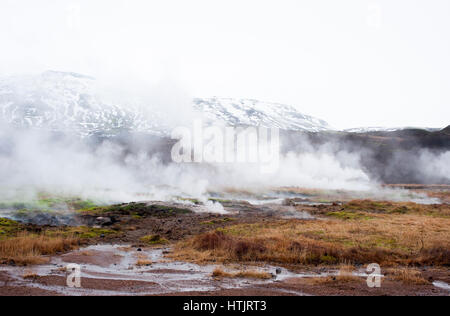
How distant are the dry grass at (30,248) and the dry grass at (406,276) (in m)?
15.3

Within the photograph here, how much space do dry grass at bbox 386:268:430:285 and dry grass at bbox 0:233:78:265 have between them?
15.3 meters

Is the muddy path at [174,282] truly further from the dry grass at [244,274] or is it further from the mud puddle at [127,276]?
the dry grass at [244,274]

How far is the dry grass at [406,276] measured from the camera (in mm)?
13375

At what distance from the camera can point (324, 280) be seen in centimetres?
1341

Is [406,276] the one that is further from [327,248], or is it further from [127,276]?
[127,276]

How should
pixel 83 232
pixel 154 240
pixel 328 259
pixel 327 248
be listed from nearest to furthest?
pixel 328 259, pixel 327 248, pixel 154 240, pixel 83 232

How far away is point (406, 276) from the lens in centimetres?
1389

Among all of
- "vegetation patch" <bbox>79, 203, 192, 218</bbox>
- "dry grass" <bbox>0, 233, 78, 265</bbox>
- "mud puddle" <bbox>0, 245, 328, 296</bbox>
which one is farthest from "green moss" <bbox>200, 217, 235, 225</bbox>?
"mud puddle" <bbox>0, 245, 328, 296</bbox>

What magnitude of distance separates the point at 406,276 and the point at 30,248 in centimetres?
1789

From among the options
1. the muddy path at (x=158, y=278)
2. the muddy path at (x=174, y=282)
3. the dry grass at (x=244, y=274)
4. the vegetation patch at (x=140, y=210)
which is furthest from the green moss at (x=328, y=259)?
the vegetation patch at (x=140, y=210)

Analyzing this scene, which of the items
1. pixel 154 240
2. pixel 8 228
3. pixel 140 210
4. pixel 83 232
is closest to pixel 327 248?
pixel 154 240

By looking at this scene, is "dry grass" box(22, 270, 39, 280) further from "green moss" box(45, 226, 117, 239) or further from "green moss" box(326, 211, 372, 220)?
"green moss" box(326, 211, 372, 220)
